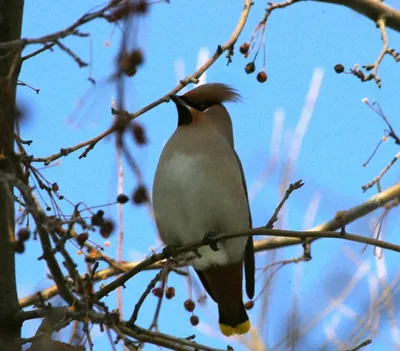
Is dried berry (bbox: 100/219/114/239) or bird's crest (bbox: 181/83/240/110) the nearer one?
dried berry (bbox: 100/219/114/239)

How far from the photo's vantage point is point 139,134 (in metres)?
1.89

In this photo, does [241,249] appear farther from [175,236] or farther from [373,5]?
[373,5]

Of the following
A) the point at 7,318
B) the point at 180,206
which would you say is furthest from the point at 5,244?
the point at 180,206

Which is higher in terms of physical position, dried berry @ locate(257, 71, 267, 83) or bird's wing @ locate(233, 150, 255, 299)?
dried berry @ locate(257, 71, 267, 83)

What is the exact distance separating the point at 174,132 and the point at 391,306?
1.40m

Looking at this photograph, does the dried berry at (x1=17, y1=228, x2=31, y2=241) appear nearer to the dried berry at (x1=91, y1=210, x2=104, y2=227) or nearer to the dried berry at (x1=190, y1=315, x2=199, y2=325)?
the dried berry at (x1=91, y1=210, x2=104, y2=227)

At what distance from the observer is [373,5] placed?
163 inches

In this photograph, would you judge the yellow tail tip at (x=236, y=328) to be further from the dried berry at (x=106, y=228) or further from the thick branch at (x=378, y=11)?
the dried berry at (x=106, y=228)

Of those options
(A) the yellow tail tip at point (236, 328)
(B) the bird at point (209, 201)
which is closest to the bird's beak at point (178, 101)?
(B) the bird at point (209, 201)

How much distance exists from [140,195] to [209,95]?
96.7 inches

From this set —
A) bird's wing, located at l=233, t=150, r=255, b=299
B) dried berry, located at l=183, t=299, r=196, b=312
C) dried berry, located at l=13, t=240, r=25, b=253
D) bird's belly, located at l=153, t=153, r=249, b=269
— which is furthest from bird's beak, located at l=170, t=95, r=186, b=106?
dried berry, located at l=13, t=240, r=25, b=253

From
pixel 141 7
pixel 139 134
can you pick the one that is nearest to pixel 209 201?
pixel 139 134

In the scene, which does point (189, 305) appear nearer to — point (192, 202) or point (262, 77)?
point (192, 202)

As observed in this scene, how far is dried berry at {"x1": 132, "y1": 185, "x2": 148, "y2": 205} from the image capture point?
2096 millimetres
